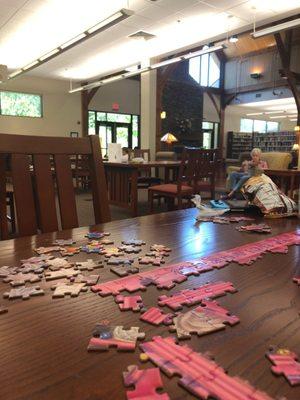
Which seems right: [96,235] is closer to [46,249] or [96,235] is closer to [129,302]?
[46,249]

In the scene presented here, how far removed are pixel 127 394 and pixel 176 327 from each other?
15cm

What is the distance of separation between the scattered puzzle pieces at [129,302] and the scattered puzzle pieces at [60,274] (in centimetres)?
14

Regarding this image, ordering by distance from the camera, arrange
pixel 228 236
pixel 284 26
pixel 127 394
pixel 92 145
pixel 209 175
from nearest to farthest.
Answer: pixel 127 394, pixel 228 236, pixel 92 145, pixel 209 175, pixel 284 26

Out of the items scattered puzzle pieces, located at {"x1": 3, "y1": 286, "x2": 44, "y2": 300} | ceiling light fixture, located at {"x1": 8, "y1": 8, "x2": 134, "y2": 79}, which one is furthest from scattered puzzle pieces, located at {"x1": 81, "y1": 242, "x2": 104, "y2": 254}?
ceiling light fixture, located at {"x1": 8, "y1": 8, "x2": 134, "y2": 79}

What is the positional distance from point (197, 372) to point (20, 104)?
11.7m

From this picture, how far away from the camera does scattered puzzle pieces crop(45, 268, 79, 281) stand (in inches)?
26.9

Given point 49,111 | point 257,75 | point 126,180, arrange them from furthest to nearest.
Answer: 1. point 257,75
2. point 49,111
3. point 126,180

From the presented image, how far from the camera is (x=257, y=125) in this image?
19203 millimetres

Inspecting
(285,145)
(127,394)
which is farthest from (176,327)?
(285,145)

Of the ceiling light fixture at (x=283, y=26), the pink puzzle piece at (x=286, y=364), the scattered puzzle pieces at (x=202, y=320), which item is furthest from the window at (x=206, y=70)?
the pink puzzle piece at (x=286, y=364)

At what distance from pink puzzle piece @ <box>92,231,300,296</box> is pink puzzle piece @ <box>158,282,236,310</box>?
1.7 inches

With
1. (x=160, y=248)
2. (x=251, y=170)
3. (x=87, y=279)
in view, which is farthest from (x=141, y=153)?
(x=87, y=279)

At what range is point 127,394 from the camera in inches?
14.5

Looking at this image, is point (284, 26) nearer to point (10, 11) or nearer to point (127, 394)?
point (10, 11)
